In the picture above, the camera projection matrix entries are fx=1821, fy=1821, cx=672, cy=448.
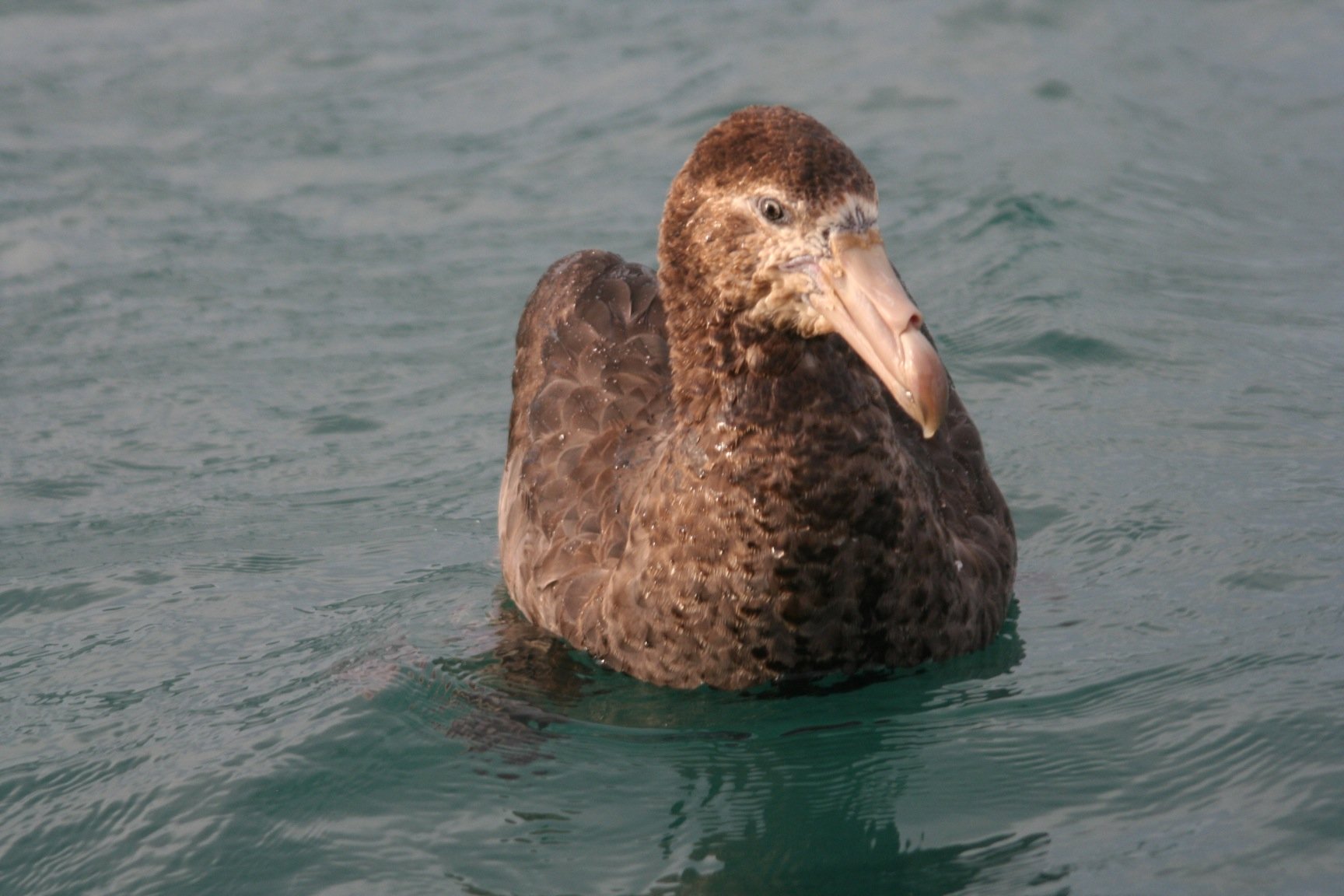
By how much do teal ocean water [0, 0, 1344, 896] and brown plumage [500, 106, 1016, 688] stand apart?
0.20 metres

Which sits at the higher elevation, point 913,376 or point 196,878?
point 913,376

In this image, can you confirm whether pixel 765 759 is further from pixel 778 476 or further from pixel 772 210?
pixel 772 210

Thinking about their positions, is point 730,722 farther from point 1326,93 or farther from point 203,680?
point 1326,93

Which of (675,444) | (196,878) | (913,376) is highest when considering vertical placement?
(913,376)

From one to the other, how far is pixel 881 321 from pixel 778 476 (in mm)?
743

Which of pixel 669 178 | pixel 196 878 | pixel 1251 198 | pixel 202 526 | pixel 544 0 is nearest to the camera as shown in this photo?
pixel 196 878

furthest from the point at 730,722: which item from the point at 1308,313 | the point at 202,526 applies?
the point at 1308,313

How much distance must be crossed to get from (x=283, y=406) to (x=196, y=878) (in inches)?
162

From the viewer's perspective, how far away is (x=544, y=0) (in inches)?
543

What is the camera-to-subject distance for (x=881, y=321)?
187 inches

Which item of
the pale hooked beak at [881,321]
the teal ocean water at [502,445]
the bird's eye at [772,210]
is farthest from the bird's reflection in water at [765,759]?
the bird's eye at [772,210]

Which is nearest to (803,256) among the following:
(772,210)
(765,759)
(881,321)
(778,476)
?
(772,210)

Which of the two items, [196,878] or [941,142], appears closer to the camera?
[196,878]

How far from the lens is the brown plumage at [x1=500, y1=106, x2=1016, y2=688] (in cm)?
493
